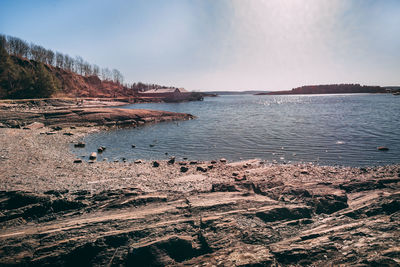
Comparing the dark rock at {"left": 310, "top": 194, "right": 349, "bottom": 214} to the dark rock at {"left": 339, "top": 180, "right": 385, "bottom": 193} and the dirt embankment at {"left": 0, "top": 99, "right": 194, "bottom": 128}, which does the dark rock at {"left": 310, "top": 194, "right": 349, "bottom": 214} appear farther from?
the dirt embankment at {"left": 0, "top": 99, "right": 194, "bottom": 128}

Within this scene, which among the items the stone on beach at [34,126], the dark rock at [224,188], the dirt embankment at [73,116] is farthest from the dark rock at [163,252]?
the dirt embankment at [73,116]

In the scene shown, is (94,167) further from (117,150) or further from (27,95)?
Result: (27,95)

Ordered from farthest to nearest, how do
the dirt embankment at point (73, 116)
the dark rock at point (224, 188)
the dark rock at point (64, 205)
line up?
the dirt embankment at point (73, 116)
the dark rock at point (224, 188)
the dark rock at point (64, 205)

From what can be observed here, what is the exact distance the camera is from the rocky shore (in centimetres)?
529

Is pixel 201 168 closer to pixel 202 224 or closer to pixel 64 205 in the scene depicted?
pixel 202 224

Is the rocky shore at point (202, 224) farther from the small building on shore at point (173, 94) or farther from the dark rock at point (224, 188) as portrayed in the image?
the small building on shore at point (173, 94)

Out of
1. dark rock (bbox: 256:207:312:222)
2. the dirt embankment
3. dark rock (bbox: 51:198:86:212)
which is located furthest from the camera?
the dirt embankment

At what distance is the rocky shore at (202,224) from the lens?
17.4ft

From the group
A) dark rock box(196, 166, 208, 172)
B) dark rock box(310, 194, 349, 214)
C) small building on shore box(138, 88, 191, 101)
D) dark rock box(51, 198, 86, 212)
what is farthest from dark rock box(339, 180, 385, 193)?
small building on shore box(138, 88, 191, 101)

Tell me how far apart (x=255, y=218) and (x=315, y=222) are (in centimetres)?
196

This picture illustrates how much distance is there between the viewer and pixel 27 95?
187 feet

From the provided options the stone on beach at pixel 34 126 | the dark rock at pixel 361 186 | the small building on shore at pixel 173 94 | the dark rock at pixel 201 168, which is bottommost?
the dark rock at pixel 201 168

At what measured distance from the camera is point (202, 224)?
6.36 m

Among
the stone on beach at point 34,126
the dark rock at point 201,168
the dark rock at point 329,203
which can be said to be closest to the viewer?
the dark rock at point 329,203
